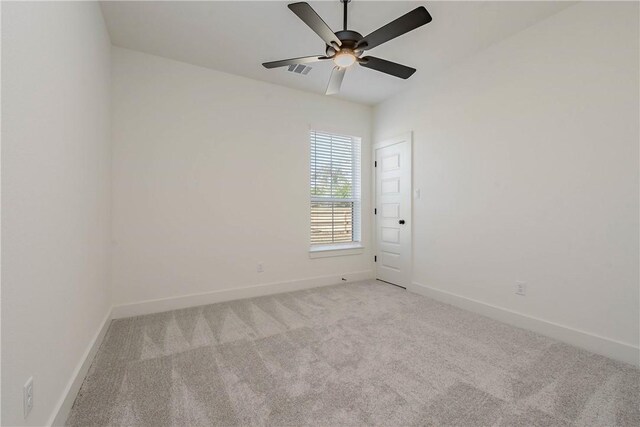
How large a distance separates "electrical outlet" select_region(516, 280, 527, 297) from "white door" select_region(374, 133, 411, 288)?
4.47 ft

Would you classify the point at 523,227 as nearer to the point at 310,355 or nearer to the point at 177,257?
the point at 310,355

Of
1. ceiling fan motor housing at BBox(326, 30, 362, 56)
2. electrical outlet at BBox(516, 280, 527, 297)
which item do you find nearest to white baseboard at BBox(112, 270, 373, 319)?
electrical outlet at BBox(516, 280, 527, 297)

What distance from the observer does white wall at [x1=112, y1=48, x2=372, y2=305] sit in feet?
9.80

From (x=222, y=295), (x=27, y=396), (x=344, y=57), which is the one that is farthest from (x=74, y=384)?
(x=344, y=57)

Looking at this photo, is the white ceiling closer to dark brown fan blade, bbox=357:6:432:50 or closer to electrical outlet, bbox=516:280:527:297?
dark brown fan blade, bbox=357:6:432:50

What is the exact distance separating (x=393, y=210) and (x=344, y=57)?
249 centimetres

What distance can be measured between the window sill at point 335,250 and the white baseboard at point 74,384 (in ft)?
8.32

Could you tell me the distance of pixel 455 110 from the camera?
3.35m

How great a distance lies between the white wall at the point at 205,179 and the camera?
9.80ft

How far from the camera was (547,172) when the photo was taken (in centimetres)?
253

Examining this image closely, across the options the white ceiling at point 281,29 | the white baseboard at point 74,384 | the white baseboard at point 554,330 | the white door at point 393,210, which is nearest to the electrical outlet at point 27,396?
the white baseboard at point 74,384

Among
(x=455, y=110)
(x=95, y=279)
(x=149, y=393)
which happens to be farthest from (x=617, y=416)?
(x=95, y=279)

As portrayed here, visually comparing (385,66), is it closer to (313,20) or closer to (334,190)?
(313,20)

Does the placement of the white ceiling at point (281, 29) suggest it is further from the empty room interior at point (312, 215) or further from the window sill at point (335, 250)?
the window sill at point (335, 250)
